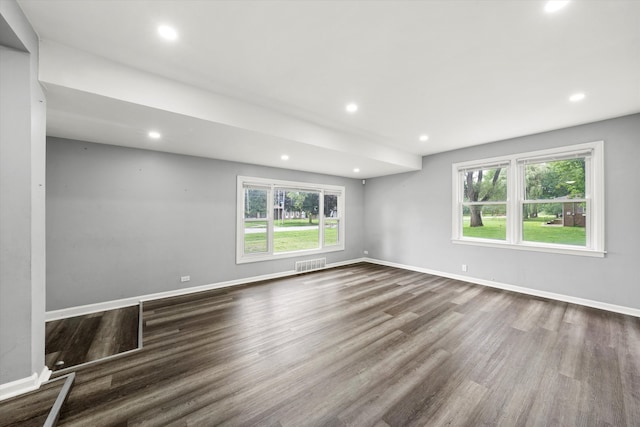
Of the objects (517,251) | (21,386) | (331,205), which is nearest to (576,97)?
A: (517,251)

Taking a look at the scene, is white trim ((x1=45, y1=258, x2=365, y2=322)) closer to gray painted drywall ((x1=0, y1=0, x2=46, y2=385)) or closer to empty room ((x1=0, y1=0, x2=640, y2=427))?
empty room ((x1=0, y1=0, x2=640, y2=427))

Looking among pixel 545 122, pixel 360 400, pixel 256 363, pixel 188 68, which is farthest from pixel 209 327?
pixel 545 122

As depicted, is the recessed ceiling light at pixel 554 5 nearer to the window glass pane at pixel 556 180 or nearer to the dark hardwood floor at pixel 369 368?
the dark hardwood floor at pixel 369 368

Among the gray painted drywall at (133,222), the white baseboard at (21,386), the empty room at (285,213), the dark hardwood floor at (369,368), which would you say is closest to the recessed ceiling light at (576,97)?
the empty room at (285,213)

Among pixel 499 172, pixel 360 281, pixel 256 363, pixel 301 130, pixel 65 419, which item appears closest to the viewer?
pixel 65 419

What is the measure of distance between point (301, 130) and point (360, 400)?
3.15 m

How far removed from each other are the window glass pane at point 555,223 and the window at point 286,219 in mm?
3878

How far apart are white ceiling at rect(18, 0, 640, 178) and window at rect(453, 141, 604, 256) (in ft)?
2.28

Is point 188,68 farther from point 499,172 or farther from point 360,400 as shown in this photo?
point 499,172

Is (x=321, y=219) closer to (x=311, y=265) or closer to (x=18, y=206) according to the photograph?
(x=311, y=265)

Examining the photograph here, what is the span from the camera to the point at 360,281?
4836 millimetres

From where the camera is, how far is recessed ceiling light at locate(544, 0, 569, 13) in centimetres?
154

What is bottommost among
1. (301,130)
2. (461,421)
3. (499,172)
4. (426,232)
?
(461,421)

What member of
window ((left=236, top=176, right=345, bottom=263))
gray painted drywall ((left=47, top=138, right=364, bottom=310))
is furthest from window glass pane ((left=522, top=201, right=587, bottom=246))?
gray painted drywall ((left=47, top=138, right=364, bottom=310))
